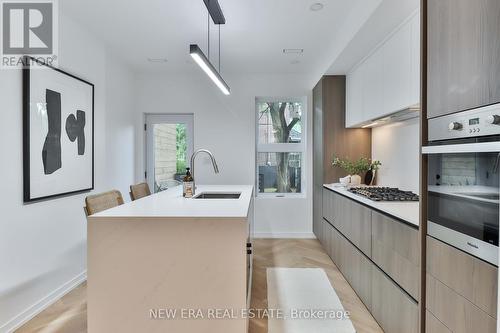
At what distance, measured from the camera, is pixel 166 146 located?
15.8 ft

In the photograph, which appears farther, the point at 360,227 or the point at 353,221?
the point at 353,221

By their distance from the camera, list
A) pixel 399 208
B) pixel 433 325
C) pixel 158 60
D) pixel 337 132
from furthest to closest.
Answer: pixel 158 60 → pixel 337 132 → pixel 399 208 → pixel 433 325

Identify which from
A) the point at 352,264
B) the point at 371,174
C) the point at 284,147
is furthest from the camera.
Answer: the point at 284,147

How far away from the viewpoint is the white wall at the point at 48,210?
7.06 feet

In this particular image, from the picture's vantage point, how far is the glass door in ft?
15.6

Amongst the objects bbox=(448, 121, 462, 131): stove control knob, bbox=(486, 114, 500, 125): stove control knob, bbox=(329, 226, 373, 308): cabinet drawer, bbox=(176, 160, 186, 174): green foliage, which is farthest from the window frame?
bbox=(486, 114, 500, 125): stove control knob

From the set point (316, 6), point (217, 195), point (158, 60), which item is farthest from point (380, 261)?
point (158, 60)

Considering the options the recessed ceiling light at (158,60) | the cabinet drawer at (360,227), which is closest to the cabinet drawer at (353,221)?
the cabinet drawer at (360,227)

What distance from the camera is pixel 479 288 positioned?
3.68ft

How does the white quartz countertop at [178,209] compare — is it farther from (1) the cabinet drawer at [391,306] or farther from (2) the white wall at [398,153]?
(2) the white wall at [398,153]

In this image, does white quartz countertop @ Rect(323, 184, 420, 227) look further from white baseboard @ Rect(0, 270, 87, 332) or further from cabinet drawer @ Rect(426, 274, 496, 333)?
white baseboard @ Rect(0, 270, 87, 332)

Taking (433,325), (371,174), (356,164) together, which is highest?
(356,164)

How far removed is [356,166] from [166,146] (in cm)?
300

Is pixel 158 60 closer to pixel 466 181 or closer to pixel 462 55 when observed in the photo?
pixel 462 55
